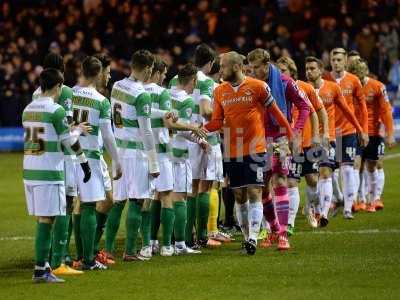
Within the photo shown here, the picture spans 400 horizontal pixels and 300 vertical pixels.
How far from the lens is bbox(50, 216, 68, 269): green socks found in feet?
40.8

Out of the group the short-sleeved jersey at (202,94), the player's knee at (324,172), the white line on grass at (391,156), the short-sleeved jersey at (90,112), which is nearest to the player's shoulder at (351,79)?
the player's knee at (324,172)

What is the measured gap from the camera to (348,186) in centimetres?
1770

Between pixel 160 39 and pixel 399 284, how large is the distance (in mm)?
20746

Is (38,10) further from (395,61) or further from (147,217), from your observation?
(147,217)

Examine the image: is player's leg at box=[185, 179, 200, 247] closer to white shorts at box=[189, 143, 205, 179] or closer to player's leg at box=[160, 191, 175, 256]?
white shorts at box=[189, 143, 205, 179]

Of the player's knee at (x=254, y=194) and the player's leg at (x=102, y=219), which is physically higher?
the player's knee at (x=254, y=194)

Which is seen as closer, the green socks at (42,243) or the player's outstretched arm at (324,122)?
the green socks at (42,243)

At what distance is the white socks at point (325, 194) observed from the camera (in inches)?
662

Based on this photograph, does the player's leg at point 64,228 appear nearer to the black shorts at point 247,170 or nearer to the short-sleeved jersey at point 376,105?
the black shorts at point 247,170

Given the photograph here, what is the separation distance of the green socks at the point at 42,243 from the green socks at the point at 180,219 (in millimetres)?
2564

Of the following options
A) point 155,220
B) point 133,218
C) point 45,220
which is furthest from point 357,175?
point 45,220

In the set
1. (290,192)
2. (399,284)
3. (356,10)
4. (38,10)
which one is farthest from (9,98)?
(399,284)

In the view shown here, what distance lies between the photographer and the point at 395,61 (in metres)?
31.1

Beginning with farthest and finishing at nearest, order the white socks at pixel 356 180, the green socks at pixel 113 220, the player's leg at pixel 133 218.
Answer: the white socks at pixel 356 180 < the green socks at pixel 113 220 < the player's leg at pixel 133 218
